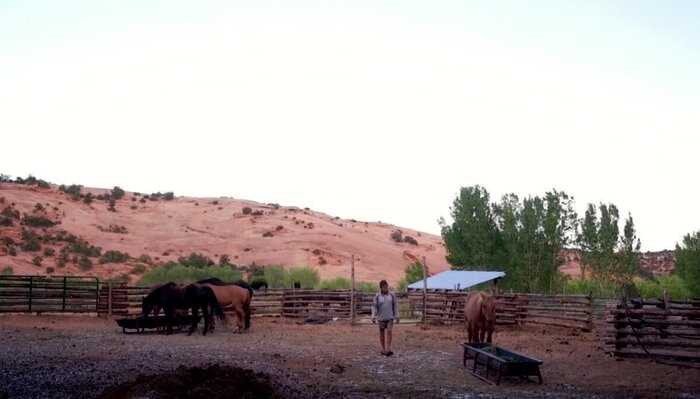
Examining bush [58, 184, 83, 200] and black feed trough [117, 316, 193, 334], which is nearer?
black feed trough [117, 316, 193, 334]

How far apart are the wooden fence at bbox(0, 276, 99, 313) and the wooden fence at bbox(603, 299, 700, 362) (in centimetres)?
1856

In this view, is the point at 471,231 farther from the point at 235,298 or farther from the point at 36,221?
the point at 36,221

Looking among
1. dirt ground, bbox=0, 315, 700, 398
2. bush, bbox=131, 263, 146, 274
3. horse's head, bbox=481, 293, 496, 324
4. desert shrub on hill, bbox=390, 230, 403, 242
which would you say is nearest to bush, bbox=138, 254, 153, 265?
bush, bbox=131, 263, 146, 274

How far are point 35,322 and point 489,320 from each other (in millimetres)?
15487

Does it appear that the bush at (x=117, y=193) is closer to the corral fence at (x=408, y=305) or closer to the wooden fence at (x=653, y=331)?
the corral fence at (x=408, y=305)

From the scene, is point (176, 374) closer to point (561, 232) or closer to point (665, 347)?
point (665, 347)

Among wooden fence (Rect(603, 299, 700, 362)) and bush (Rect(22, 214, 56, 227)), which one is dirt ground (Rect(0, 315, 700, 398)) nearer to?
wooden fence (Rect(603, 299, 700, 362))

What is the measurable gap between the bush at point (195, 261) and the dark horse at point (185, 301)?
25.8 metres

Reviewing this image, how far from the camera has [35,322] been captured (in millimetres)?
23812

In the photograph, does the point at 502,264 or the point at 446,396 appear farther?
the point at 502,264

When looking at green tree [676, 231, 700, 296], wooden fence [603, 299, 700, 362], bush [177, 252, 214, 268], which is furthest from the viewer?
bush [177, 252, 214, 268]

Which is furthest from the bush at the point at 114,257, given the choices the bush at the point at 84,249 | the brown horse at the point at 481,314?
the brown horse at the point at 481,314

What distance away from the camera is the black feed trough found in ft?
67.2

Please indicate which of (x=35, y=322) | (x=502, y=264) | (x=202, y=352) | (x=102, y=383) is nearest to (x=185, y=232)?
(x=502, y=264)
